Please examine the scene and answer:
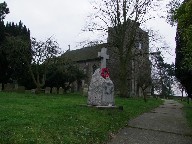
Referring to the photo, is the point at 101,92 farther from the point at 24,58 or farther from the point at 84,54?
the point at 84,54

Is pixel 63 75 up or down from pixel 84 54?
down

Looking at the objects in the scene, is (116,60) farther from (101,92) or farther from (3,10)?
(101,92)

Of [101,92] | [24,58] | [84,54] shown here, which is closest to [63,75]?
[24,58]

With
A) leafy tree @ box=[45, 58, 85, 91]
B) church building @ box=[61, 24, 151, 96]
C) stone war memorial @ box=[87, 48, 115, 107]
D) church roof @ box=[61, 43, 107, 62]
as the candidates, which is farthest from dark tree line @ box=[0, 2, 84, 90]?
church roof @ box=[61, 43, 107, 62]

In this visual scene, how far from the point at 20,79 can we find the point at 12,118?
31.0 meters

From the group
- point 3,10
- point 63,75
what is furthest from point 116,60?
point 3,10

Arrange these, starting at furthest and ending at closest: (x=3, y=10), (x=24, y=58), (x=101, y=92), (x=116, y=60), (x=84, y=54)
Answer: (x=84, y=54) < (x=116, y=60) < (x=3, y=10) < (x=24, y=58) < (x=101, y=92)

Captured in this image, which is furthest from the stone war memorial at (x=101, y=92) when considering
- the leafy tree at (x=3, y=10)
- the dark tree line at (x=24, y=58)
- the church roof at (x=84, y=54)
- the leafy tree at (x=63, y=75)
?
the church roof at (x=84, y=54)

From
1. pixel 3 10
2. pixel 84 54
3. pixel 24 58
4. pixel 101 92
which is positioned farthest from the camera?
pixel 84 54

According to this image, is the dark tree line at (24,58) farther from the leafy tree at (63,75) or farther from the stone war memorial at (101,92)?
the stone war memorial at (101,92)

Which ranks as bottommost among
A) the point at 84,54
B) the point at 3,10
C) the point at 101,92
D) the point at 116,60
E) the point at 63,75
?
the point at 101,92

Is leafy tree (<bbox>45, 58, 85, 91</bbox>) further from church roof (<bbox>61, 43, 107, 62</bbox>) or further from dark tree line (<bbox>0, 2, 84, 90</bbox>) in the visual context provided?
church roof (<bbox>61, 43, 107, 62</bbox>)

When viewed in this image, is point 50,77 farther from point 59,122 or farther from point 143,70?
point 59,122

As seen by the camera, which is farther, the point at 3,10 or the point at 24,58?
the point at 3,10
